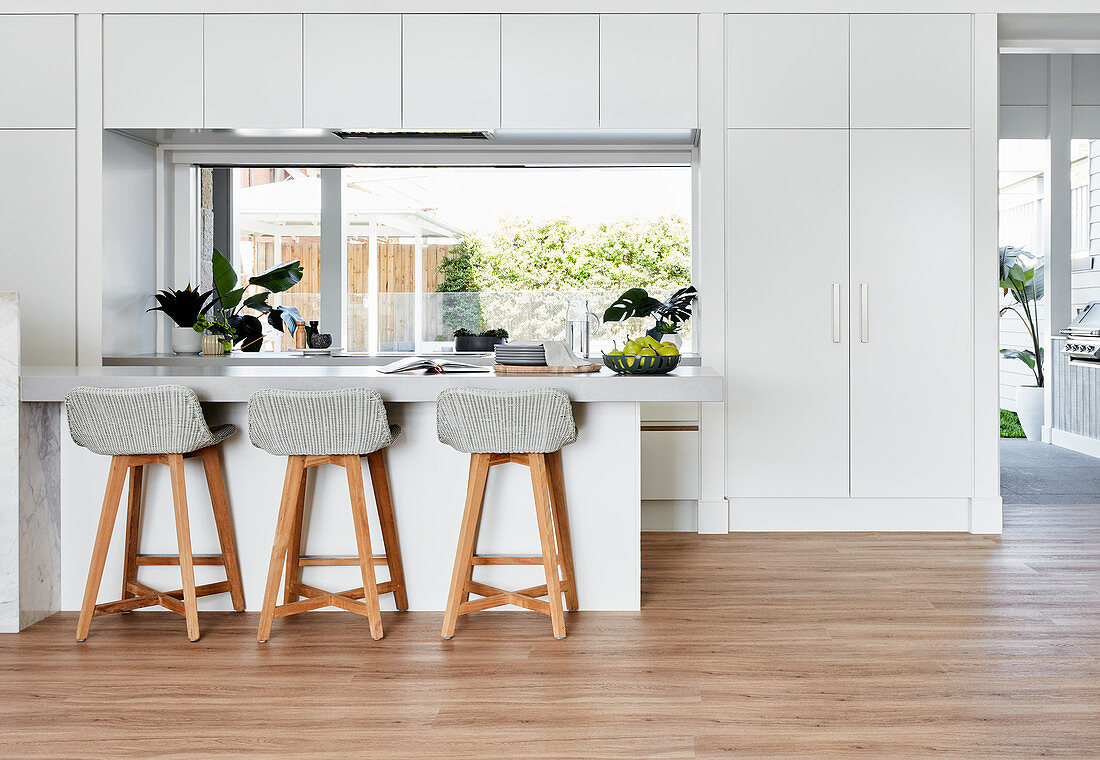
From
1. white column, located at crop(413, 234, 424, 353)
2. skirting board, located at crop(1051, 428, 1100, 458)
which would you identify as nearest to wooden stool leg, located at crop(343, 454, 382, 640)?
white column, located at crop(413, 234, 424, 353)

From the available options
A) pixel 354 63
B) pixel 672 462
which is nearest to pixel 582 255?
pixel 672 462

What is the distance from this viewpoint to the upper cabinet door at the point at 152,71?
461 cm

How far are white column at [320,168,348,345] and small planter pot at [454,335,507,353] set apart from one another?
2.74ft

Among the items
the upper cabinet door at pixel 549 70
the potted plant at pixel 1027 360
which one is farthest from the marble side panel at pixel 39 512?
the potted plant at pixel 1027 360

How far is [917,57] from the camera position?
454 centimetres

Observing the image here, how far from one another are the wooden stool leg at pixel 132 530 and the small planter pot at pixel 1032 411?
7603 mm

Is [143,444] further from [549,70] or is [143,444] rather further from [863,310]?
[863,310]

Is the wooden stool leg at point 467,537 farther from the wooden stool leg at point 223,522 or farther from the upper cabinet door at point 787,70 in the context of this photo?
the upper cabinet door at point 787,70

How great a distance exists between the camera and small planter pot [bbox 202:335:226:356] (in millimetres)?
5125

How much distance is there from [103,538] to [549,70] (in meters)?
3.00

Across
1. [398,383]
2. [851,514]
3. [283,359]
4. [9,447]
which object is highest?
[283,359]

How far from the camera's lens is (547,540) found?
2.99 metres

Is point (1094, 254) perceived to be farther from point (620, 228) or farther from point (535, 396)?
point (535, 396)

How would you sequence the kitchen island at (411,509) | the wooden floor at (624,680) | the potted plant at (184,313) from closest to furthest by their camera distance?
the wooden floor at (624,680) < the kitchen island at (411,509) < the potted plant at (184,313)
